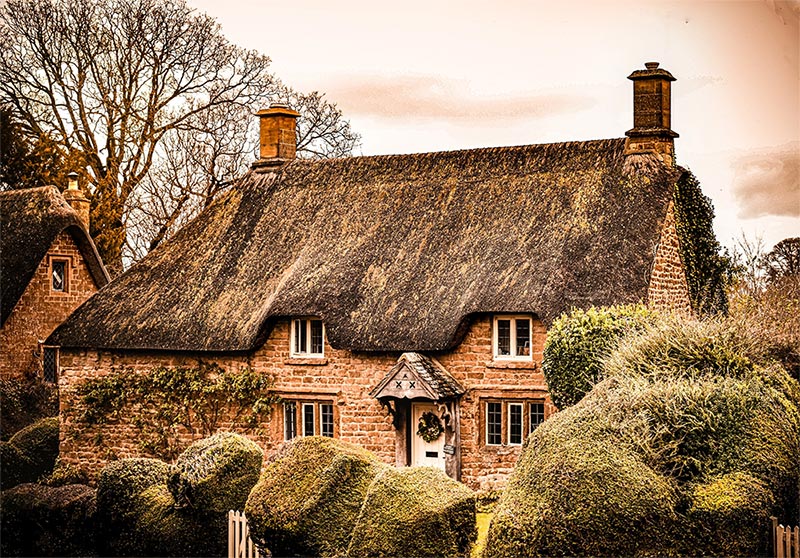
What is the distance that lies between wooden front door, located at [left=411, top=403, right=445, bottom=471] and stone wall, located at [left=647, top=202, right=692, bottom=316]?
514cm

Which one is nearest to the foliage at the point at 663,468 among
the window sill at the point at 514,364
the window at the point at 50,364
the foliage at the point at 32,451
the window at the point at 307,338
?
the window sill at the point at 514,364

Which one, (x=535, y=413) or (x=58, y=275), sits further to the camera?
(x=58, y=275)

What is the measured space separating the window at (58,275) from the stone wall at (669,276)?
17.1 meters

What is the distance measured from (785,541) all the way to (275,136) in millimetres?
19767

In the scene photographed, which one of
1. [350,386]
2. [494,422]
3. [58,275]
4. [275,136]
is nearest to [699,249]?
[494,422]

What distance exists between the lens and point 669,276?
2627 cm

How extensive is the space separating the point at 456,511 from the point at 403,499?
0.75 meters

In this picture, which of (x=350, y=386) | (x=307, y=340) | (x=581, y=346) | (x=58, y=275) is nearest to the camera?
(x=581, y=346)

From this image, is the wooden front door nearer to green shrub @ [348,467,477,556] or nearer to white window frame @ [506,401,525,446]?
white window frame @ [506,401,525,446]

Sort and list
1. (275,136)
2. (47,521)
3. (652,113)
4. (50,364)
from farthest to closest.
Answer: (50,364)
(275,136)
(652,113)
(47,521)

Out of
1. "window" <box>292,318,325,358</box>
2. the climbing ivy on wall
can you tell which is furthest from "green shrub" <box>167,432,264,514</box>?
the climbing ivy on wall

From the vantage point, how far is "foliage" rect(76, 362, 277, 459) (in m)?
27.7

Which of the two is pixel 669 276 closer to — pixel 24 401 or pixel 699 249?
pixel 699 249

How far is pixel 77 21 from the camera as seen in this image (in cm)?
3884
